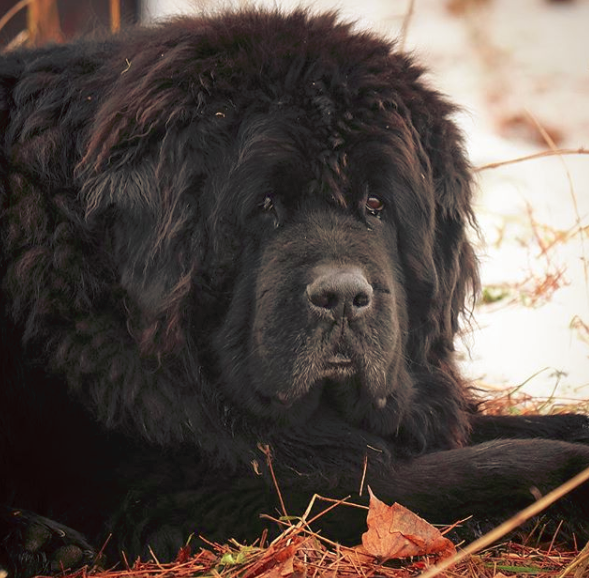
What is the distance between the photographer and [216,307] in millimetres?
2605

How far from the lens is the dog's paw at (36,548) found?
7.52 feet

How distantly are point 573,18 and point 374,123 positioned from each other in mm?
5897

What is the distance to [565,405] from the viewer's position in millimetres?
3699

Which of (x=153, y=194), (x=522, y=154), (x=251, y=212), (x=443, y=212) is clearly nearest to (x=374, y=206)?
(x=443, y=212)

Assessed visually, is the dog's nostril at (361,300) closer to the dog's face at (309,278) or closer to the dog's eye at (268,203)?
the dog's face at (309,278)

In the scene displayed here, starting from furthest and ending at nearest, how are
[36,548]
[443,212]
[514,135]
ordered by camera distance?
[514,135]
[443,212]
[36,548]

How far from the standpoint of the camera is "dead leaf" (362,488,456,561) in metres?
2.19

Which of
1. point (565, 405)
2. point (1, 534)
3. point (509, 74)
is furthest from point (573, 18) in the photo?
point (1, 534)

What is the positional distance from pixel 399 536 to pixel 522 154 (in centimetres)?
421

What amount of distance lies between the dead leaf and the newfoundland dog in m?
0.18

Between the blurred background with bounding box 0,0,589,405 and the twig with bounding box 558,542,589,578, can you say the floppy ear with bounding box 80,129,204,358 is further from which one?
the twig with bounding box 558,542,589,578

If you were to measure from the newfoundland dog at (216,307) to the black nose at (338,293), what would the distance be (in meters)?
→ 0.01

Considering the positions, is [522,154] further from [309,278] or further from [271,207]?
[309,278]

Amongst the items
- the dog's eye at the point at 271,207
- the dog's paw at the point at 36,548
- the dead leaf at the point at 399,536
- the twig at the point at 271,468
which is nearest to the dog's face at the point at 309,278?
the dog's eye at the point at 271,207
